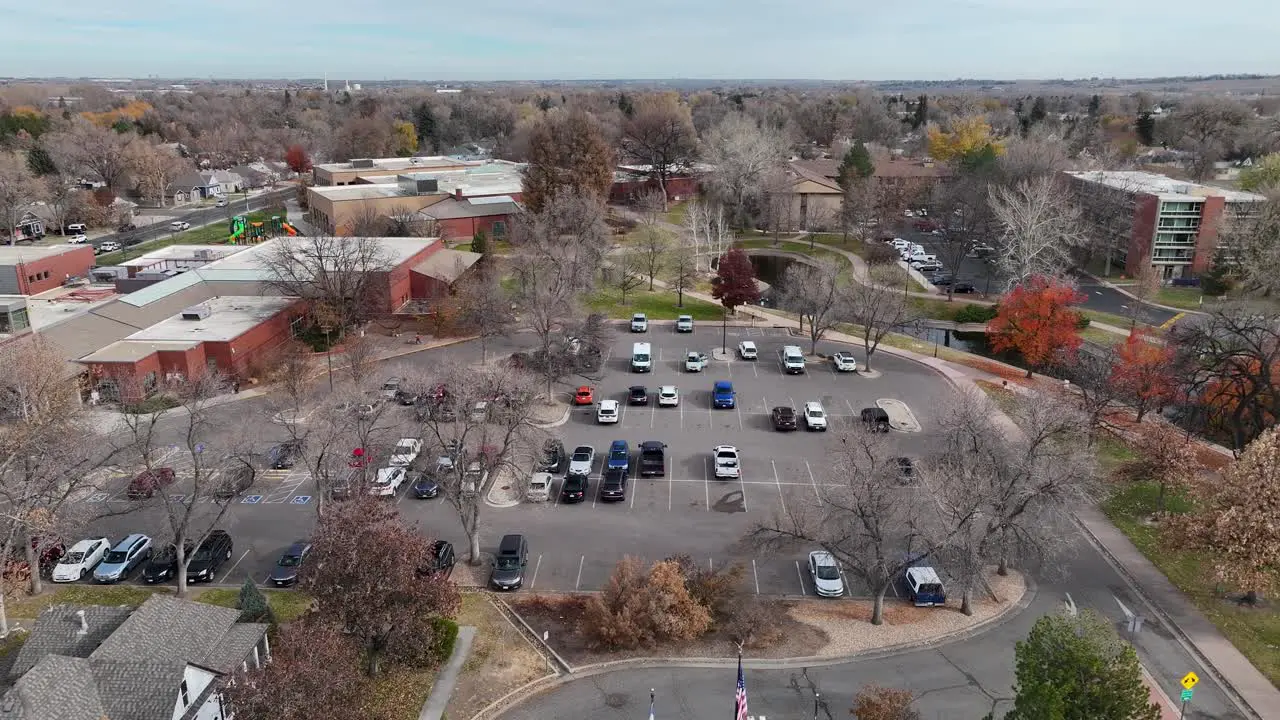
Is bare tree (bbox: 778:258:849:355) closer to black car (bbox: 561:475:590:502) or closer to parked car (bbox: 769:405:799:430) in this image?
parked car (bbox: 769:405:799:430)

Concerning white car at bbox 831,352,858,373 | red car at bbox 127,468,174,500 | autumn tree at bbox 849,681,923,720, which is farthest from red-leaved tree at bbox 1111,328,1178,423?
red car at bbox 127,468,174,500

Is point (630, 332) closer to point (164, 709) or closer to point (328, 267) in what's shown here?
point (328, 267)

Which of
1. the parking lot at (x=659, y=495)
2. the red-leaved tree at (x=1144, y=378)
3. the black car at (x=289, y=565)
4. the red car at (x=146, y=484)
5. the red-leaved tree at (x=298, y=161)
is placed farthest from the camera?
the red-leaved tree at (x=298, y=161)

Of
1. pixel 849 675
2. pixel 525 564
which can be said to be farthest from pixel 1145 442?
pixel 525 564

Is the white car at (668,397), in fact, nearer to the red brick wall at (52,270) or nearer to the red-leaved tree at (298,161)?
the red brick wall at (52,270)

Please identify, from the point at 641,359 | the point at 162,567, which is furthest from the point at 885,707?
the point at 641,359

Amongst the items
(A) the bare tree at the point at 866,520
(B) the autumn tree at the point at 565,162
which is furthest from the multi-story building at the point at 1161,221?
(A) the bare tree at the point at 866,520

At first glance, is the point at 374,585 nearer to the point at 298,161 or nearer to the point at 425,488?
the point at 425,488
